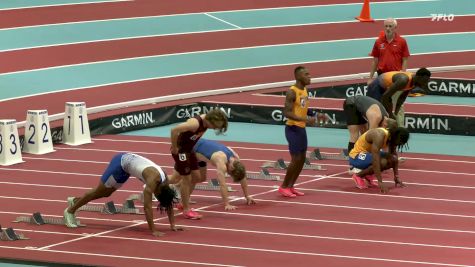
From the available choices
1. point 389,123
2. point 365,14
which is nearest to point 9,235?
point 389,123

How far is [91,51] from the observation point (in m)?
20.4

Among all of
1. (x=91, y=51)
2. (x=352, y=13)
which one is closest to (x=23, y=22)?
(x=91, y=51)

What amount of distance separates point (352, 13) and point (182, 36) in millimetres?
3612

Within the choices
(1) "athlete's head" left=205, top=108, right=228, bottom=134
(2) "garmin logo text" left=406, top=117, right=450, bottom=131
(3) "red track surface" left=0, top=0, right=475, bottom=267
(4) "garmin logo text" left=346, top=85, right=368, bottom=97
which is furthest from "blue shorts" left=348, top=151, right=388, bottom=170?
(4) "garmin logo text" left=346, top=85, right=368, bottom=97

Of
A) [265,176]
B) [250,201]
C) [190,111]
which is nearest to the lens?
[250,201]

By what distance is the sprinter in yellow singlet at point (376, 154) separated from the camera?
47.8 feet

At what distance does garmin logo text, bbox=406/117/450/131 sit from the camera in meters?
18.6

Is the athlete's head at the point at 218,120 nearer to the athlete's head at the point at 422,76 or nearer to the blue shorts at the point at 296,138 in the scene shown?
the blue shorts at the point at 296,138

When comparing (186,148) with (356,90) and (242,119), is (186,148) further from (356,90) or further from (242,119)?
(356,90)

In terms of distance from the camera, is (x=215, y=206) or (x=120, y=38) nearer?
(x=215, y=206)

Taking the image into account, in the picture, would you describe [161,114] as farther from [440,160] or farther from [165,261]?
[165,261]

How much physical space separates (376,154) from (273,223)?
1807 millimetres

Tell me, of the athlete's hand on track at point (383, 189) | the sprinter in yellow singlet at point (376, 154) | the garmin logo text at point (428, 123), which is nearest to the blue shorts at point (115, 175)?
the sprinter in yellow singlet at point (376, 154)

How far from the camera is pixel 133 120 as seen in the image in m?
18.8
